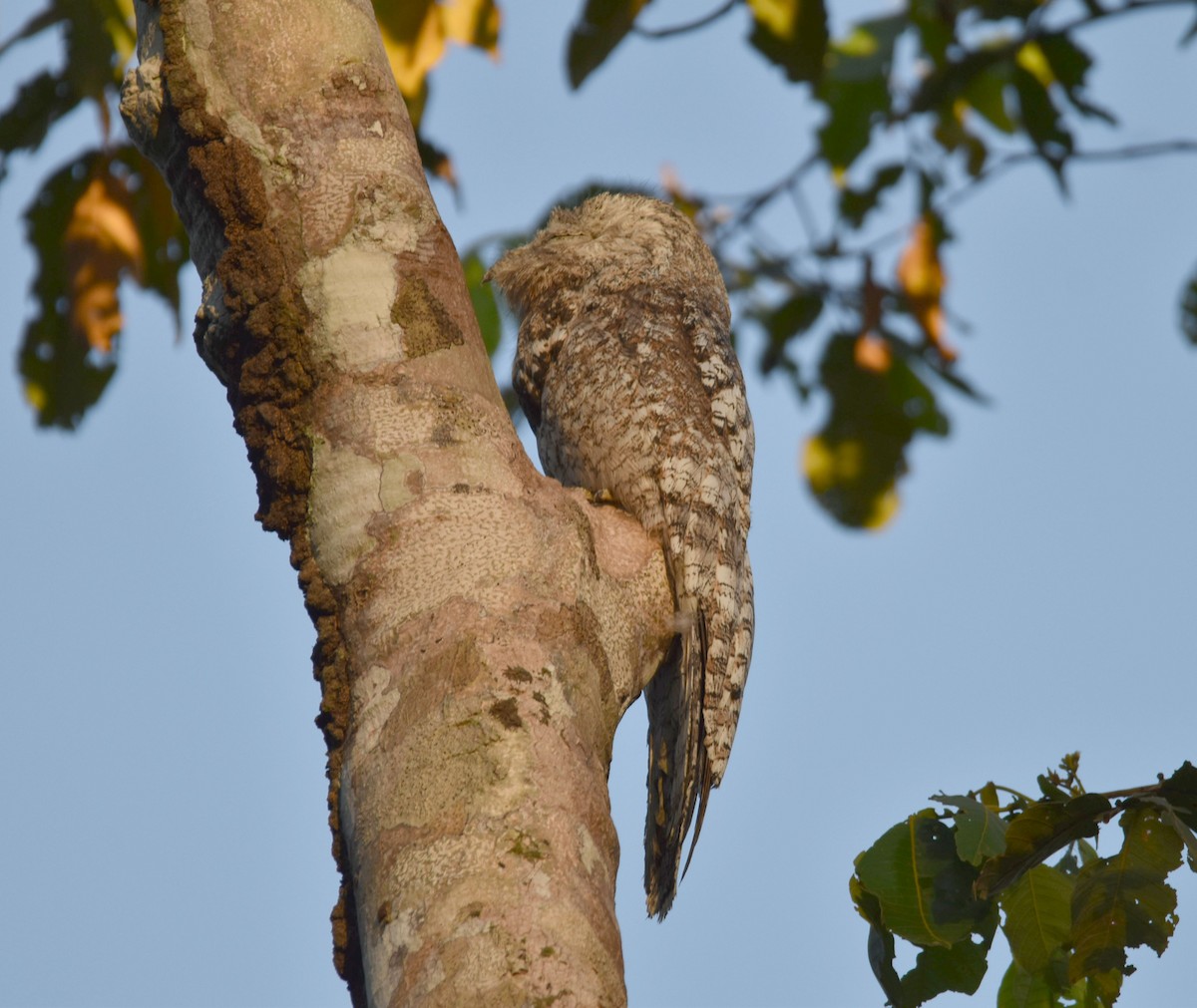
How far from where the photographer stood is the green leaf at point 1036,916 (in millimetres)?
1674

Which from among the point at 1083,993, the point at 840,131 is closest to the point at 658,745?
the point at 1083,993

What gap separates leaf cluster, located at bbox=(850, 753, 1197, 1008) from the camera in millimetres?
1563

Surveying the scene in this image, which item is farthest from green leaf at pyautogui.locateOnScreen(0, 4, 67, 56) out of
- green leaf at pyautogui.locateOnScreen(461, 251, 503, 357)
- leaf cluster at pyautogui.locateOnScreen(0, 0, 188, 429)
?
green leaf at pyautogui.locateOnScreen(461, 251, 503, 357)

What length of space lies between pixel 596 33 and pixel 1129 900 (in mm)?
1821

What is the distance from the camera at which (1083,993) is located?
1829mm

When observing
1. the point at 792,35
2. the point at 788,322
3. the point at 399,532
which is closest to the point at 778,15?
the point at 792,35

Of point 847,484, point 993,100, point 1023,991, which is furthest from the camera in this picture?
point 847,484

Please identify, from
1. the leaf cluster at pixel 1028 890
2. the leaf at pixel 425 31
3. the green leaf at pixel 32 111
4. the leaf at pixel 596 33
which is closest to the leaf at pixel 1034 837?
the leaf cluster at pixel 1028 890

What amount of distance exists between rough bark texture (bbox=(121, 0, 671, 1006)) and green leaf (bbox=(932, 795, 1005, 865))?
0.45m

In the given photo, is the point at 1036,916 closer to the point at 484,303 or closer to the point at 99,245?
the point at 484,303

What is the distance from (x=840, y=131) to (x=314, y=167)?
4.45ft

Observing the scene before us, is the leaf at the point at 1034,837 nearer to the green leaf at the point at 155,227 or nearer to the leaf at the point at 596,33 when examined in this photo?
the leaf at the point at 596,33

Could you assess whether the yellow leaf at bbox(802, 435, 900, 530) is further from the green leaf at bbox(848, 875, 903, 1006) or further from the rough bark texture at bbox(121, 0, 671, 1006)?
the green leaf at bbox(848, 875, 903, 1006)

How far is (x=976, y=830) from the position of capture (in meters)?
1.68
